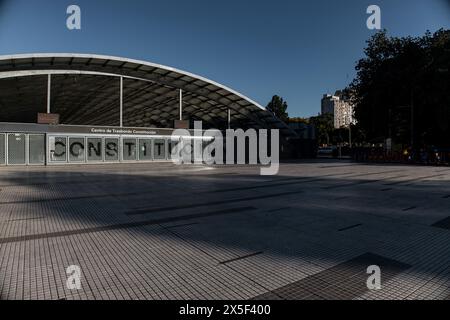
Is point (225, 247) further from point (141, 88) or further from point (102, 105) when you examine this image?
point (102, 105)

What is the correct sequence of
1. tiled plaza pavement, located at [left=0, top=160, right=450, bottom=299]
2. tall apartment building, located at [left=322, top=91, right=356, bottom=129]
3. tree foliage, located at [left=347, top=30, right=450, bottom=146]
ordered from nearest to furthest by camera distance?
tiled plaza pavement, located at [left=0, top=160, right=450, bottom=299] → tree foliage, located at [left=347, top=30, right=450, bottom=146] → tall apartment building, located at [left=322, top=91, right=356, bottom=129]

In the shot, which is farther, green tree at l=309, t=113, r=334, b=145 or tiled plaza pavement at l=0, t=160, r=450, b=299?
green tree at l=309, t=113, r=334, b=145

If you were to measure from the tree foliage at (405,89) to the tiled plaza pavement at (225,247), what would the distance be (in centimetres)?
2706

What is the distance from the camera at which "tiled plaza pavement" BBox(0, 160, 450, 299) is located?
383cm

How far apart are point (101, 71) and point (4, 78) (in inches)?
339

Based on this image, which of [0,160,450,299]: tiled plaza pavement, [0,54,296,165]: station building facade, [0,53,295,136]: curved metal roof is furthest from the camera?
[0,53,295,136]: curved metal roof

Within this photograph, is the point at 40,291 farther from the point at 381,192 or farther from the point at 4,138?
the point at 4,138

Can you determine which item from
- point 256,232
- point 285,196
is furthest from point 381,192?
point 256,232

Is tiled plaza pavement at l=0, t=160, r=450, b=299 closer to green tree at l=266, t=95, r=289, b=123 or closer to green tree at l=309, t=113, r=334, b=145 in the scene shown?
green tree at l=266, t=95, r=289, b=123

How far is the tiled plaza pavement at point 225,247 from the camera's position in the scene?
383 centimetres

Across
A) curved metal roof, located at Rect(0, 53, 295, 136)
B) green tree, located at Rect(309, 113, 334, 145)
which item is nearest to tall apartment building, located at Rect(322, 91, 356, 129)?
green tree, located at Rect(309, 113, 334, 145)

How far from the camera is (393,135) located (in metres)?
40.7

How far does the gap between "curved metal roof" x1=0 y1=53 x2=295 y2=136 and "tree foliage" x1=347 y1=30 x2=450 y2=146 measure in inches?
437

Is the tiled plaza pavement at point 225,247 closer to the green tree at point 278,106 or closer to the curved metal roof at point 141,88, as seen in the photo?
the curved metal roof at point 141,88
